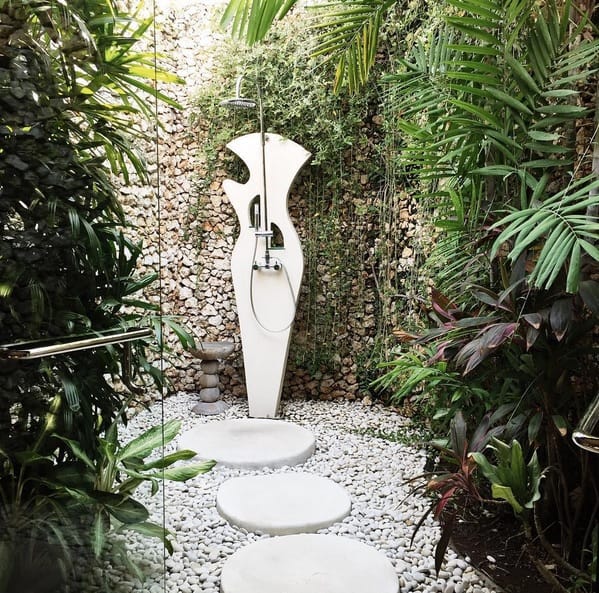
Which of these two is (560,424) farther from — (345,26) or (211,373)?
(211,373)

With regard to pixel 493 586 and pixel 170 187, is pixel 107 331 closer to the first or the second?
pixel 493 586

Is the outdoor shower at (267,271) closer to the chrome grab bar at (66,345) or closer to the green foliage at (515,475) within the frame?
the green foliage at (515,475)

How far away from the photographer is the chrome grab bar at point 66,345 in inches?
33.6

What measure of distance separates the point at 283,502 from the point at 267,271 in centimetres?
168

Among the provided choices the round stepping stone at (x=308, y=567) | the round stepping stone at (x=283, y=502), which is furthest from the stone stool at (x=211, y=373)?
the round stepping stone at (x=308, y=567)

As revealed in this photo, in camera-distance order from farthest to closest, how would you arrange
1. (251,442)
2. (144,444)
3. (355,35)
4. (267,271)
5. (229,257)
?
(229,257) → (267,271) → (251,442) → (355,35) → (144,444)

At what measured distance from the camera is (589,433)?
77 cm

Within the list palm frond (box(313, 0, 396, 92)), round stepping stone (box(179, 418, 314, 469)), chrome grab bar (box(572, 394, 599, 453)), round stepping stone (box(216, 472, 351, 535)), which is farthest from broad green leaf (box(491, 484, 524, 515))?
palm frond (box(313, 0, 396, 92))

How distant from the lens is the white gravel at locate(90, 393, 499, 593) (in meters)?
1.24

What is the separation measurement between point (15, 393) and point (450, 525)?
1117 mm

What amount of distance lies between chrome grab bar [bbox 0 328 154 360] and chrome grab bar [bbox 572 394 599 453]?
0.84 metres

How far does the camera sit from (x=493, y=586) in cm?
159

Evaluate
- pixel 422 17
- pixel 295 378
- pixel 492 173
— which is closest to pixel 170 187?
pixel 295 378

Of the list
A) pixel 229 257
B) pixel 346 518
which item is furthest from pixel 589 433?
pixel 229 257
